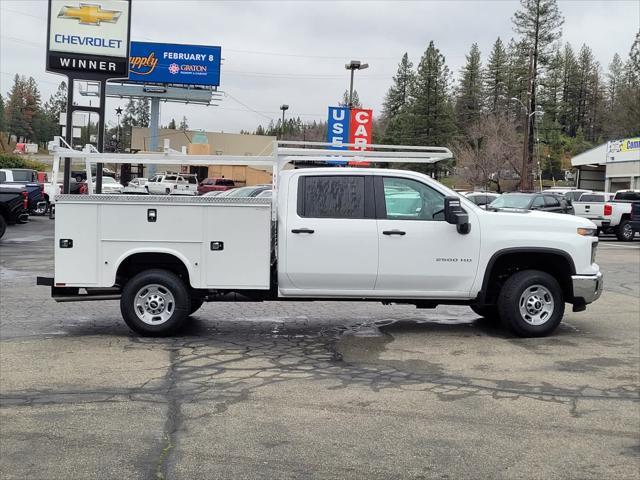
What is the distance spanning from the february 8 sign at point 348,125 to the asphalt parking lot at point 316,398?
62.4ft

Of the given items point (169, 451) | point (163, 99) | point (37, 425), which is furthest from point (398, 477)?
point (163, 99)

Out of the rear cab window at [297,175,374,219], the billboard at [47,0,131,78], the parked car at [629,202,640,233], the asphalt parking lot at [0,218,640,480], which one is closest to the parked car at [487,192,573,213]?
the parked car at [629,202,640,233]

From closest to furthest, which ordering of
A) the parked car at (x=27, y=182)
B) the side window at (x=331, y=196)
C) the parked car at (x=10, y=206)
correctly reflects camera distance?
1. the side window at (x=331, y=196)
2. the parked car at (x=10, y=206)
3. the parked car at (x=27, y=182)

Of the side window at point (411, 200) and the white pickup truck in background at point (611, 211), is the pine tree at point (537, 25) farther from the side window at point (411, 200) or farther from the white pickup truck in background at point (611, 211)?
the side window at point (411, 200)

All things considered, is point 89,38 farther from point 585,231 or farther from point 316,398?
point 316,398

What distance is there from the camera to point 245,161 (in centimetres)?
811

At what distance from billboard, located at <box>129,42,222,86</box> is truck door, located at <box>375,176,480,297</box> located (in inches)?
2306

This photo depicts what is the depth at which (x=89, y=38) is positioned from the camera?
60.0 feet

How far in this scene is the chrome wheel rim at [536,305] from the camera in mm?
8227

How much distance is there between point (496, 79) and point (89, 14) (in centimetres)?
8078

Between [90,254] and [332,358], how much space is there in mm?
3021

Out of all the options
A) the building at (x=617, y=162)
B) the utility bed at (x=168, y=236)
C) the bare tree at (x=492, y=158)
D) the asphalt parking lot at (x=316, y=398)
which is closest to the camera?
the asphalt parking lot at (x=316, y=398)

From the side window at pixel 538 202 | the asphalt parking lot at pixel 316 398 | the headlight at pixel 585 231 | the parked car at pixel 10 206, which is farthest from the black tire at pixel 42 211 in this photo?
the headlight at pixel 585 231

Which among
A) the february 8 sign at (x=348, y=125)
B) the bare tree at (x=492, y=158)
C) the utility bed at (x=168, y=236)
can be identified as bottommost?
the utility bed at (x=168, y=236)
